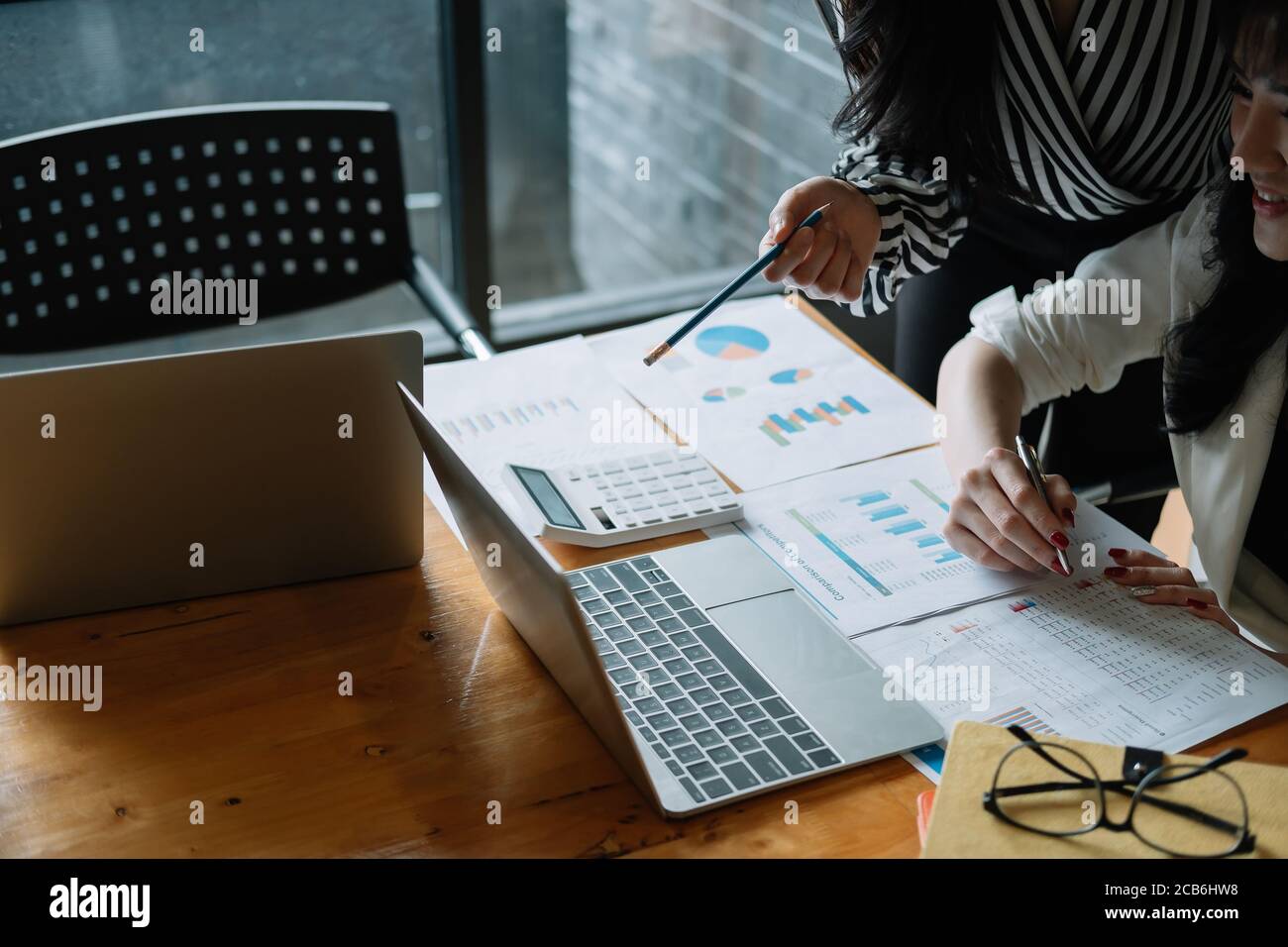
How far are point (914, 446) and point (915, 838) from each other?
0.59 meters

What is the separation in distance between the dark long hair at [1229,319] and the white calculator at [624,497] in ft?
1.58

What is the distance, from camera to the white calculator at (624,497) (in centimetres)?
124

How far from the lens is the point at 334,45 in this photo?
2576 millimetres

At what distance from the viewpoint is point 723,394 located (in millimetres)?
1509

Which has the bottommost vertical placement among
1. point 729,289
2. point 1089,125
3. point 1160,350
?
point 1160,350

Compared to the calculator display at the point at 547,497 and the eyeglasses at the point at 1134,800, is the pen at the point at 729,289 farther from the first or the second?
the eyeglasses at the point at 1134,800

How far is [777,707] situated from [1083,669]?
265 mm

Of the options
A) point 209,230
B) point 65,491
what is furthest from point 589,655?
point 209,230

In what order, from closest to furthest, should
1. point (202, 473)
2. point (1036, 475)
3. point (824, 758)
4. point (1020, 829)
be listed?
point (1020, 829) → point (824, 758) → point (202, 473) → point (1036, 475)

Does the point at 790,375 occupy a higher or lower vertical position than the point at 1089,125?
lower

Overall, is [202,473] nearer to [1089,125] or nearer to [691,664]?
[691,664]

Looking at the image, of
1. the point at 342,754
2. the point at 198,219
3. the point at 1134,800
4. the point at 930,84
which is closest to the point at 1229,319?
the point at 930,84

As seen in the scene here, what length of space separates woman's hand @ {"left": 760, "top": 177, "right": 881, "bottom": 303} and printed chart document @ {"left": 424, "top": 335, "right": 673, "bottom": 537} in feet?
0.78
